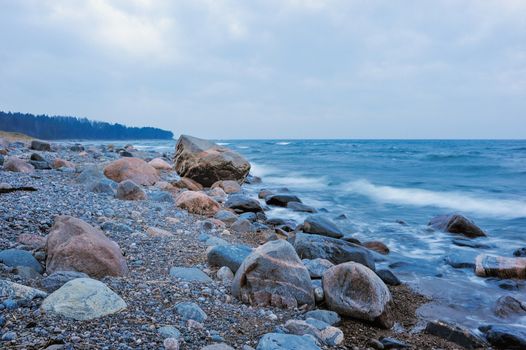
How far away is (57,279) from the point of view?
2488 mm

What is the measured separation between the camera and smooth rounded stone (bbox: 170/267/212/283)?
10.4 ft

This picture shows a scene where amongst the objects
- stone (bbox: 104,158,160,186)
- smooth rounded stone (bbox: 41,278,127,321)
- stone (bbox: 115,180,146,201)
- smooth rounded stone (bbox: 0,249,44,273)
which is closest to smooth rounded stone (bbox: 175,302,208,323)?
smooth rounded stone (bbox: 41,278,127,321)

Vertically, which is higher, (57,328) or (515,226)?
(57,328)

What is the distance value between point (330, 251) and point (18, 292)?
3297mm

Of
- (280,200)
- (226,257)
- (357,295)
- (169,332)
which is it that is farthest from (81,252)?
(280,200)

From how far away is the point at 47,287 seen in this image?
2.42 metres

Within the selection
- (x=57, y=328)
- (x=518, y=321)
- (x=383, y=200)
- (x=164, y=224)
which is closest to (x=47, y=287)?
(x=57, y=328)

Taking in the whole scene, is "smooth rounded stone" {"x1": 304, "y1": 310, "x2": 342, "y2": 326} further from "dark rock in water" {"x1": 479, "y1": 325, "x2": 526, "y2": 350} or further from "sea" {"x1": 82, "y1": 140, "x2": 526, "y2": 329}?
"dark rock in water" {"x1": 479, "y1": 325, "x2": 526, "y2": 350}

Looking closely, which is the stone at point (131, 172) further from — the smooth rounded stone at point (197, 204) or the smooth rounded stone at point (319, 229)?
the smooth rounded stone at point (319, 229)

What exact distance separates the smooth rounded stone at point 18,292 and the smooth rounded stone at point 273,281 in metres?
1.35

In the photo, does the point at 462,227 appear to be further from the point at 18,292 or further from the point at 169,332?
the point at 18,292

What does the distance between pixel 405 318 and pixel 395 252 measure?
8.66ft

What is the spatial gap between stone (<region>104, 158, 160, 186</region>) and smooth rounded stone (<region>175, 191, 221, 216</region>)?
2296 millimetres

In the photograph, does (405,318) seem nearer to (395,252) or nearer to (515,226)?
(395,252)
